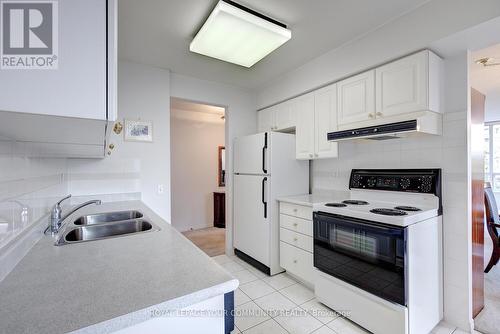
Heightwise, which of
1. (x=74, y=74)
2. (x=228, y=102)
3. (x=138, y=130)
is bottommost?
(x=74, y=74)

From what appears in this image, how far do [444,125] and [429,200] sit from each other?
617 mm

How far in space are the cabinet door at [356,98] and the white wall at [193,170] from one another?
10.6 feet

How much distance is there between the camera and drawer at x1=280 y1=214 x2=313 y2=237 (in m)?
2.35

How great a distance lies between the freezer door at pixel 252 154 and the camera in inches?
107

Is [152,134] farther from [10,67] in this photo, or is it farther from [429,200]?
[429,200]

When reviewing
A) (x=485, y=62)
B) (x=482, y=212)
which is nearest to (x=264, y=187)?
(x=482, y=212)

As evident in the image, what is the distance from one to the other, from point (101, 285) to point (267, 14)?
2018 mm

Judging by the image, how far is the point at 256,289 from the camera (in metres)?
2.41

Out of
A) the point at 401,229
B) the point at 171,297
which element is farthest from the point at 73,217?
the point at 401,229

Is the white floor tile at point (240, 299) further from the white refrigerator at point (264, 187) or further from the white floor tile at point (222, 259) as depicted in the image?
the white floor tile at point (222, 259)

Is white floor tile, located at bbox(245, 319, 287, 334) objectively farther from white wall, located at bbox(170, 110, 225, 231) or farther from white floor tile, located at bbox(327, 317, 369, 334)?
white wall, located at bbox(170, 110, 225, 231)

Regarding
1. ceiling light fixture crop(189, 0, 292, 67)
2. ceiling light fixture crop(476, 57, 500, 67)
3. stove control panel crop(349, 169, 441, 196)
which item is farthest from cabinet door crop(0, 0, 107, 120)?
ceiling light fixture crop(476, 57, 500, 67)

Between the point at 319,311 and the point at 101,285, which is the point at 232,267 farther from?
the point at 101,285

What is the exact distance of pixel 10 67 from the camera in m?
0.51
